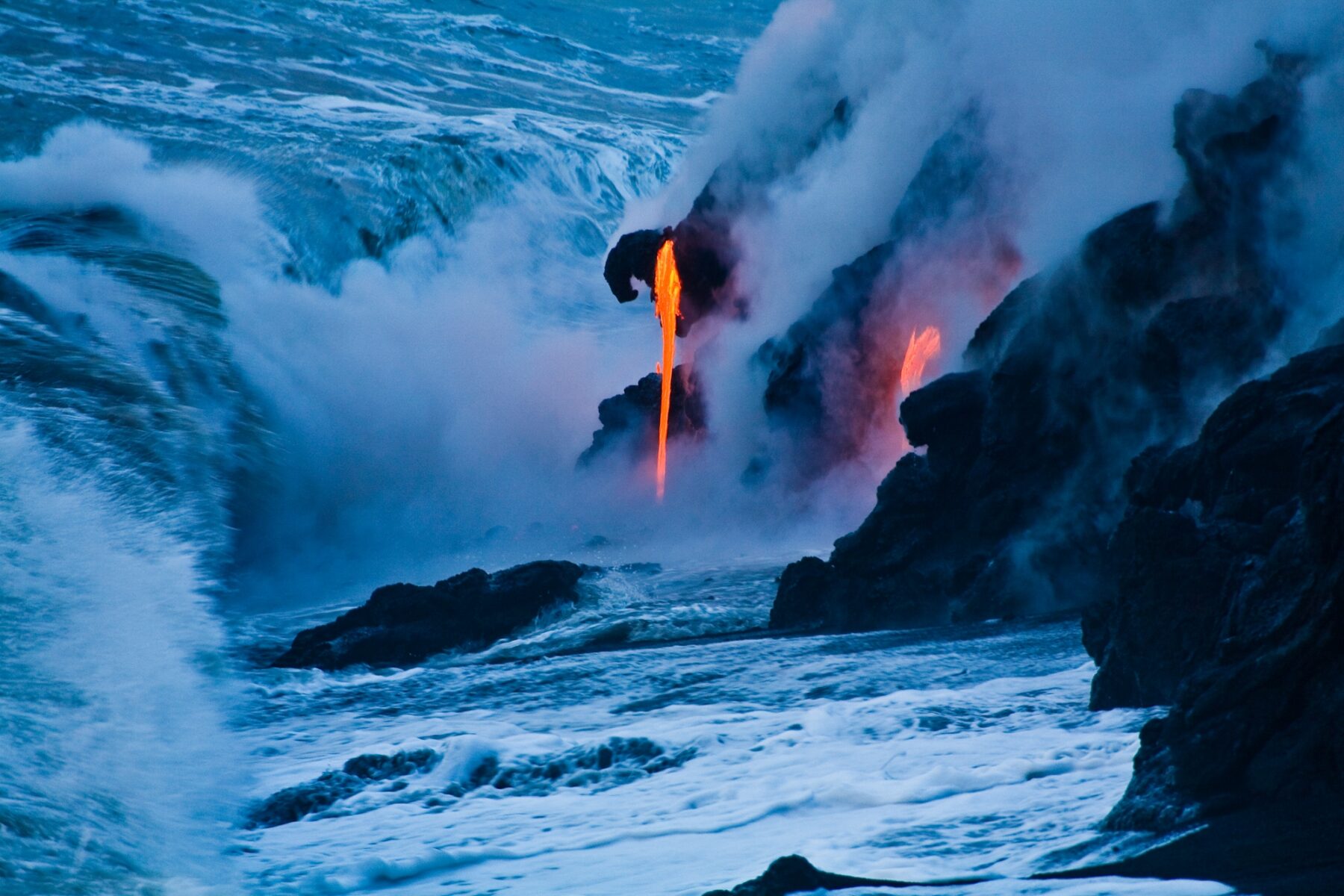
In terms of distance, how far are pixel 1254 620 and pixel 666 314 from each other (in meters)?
15.9

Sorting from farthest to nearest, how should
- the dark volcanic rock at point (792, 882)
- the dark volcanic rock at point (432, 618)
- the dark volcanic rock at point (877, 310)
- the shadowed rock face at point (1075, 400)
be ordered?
the dark volcanic rock at point (877, 310) → the dark volcanic rock at point (432, 618) → the shadowed rock face at point (1075, 400) → the dark volcanic rock at point (792, 882)

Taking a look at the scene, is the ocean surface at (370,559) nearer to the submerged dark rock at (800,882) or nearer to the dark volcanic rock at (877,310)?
the submerged dark rock at (800,882)

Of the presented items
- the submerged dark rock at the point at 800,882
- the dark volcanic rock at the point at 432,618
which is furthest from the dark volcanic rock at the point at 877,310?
the submerged dark rock at the point at 800,882

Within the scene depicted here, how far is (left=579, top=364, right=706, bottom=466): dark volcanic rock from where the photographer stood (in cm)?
2059

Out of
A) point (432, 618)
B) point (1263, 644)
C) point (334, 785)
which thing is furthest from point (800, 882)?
point (432, 618)

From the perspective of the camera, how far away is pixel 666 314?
2200 cm

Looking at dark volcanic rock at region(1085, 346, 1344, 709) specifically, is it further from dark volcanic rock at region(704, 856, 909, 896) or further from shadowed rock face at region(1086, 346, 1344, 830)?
dark volcanic rock at region(704, 856, 909, 896)

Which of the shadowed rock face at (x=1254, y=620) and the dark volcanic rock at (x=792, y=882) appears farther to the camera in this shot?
the shadowed rock face at (x=1254, y=620)

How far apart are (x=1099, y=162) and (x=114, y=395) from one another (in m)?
10.6

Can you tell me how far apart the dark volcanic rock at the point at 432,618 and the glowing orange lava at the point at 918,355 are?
453cm

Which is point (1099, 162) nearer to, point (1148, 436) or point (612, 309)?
point (1148, 436)

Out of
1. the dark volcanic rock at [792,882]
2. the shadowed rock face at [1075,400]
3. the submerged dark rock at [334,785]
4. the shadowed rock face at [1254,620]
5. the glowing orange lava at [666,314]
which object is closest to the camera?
the dark volcanic rock at [792,882]

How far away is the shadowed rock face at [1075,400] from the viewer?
37.9ft

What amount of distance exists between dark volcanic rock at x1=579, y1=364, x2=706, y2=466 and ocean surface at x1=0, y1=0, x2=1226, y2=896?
797 millimetres
